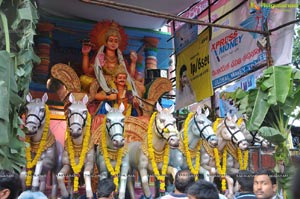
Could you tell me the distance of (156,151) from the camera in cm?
780

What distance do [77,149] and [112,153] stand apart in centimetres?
63

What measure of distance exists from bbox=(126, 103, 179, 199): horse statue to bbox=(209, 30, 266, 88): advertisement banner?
276cm

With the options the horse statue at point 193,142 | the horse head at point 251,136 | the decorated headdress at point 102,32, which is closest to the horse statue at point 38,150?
the horse statue at point 193,142

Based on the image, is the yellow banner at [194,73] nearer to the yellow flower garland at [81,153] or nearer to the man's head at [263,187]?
the yellow flower garland at [81,153]

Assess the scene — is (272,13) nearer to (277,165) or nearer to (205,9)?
(205,9)

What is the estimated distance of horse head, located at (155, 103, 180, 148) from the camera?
7.32 m

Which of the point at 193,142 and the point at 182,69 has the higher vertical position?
the point at 182,69

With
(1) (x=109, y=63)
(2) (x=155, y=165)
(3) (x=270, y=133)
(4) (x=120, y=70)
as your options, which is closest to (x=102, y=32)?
(1) (x=109, y=63)

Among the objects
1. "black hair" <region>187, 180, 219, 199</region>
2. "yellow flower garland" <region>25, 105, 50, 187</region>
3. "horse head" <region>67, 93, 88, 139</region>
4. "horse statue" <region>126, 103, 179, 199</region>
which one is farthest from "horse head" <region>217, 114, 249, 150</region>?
"black hair" <region>187, 180, 219, 199</region>

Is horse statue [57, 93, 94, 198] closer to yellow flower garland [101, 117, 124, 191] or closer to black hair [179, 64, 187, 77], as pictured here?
yellow flower garland [101, 117, 124, 191]

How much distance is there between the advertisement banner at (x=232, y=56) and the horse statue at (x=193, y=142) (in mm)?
2172

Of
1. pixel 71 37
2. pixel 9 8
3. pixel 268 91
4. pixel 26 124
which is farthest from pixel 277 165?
pixel 71 37

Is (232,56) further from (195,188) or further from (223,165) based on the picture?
(195,188)

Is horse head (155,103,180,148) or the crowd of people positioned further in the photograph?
horse head (155,103,180,148)
